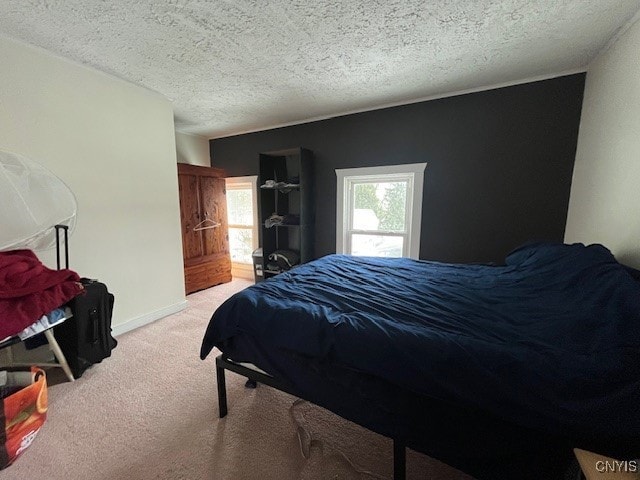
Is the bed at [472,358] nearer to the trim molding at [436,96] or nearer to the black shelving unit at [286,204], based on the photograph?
the trim molding at [436,96]

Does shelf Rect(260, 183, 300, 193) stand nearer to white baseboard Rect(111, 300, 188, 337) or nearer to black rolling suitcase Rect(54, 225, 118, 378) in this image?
white baseboard Rect(111, 300, 188, 337)

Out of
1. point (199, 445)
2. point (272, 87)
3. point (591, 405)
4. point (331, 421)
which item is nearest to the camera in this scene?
point (591, 405)

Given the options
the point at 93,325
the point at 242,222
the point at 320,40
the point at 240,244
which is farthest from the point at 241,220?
the point at 320,40

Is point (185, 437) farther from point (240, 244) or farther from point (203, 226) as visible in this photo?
point (240, 244)

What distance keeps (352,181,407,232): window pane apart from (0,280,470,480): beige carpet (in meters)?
2.27

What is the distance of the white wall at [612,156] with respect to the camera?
159 centimetres

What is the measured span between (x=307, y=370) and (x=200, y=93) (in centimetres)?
291

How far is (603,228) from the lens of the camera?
187 centimetres

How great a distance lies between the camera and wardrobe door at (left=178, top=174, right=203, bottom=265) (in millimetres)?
3511

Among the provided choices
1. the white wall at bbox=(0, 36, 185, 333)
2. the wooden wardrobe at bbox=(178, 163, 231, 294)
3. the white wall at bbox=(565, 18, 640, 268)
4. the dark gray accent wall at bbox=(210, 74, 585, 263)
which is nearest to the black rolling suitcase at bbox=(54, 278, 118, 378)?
the white wall at bbox=(0, 36, 185, 333)

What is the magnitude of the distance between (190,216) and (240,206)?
1.02m

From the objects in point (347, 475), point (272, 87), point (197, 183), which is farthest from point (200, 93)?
point (347, 475)

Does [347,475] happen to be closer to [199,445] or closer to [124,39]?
[199,445]

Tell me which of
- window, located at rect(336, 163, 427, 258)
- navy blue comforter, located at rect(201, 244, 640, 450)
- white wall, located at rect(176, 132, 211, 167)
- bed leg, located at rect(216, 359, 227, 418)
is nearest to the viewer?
navy blue comforter, located at rect(201, 244, 640, 450)
